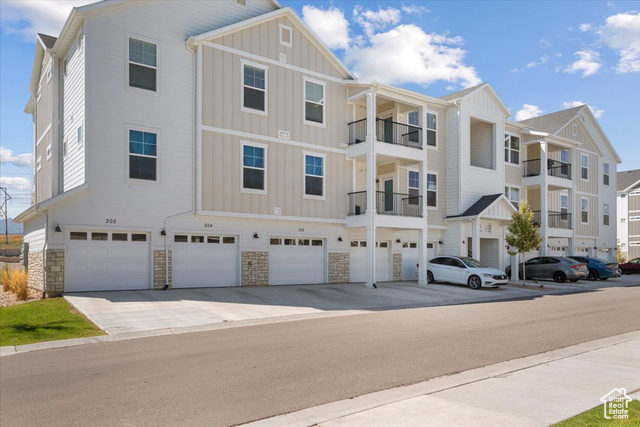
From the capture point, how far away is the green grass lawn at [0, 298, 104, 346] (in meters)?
10.8

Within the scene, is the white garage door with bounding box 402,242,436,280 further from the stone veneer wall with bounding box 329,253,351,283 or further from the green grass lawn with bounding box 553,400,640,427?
the green grass lawn with bounding box 553,400,640,427

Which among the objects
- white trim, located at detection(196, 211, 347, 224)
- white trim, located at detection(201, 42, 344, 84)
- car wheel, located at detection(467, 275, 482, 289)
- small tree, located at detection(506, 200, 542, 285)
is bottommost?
car wheel, located at detection(467, 275, 482, 289)

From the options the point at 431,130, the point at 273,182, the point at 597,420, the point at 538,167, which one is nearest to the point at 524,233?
the point at 431,130

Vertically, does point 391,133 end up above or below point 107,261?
above

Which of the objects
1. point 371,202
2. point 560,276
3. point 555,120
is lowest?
point 560,276

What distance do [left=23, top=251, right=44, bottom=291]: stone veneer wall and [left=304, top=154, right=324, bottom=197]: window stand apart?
10.5 metres

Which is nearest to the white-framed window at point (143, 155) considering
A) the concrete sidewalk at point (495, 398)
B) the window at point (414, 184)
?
the window at point (414, 184)

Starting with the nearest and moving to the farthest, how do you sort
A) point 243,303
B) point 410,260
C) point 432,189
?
point 243,303
point 410,260
point 432,189

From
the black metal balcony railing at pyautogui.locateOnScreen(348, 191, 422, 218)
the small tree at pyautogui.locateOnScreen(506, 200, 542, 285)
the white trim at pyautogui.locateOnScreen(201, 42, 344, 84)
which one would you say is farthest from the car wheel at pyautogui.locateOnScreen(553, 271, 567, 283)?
the white trim at pyautogui.locateOnScreen(201, 42, 344, 84)

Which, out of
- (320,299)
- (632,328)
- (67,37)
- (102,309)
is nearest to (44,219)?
(102,309)

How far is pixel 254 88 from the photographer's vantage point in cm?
2105

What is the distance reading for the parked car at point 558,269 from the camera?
27.9 metres

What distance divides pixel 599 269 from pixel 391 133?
15435mm

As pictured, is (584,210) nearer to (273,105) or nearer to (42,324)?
(273,105)
